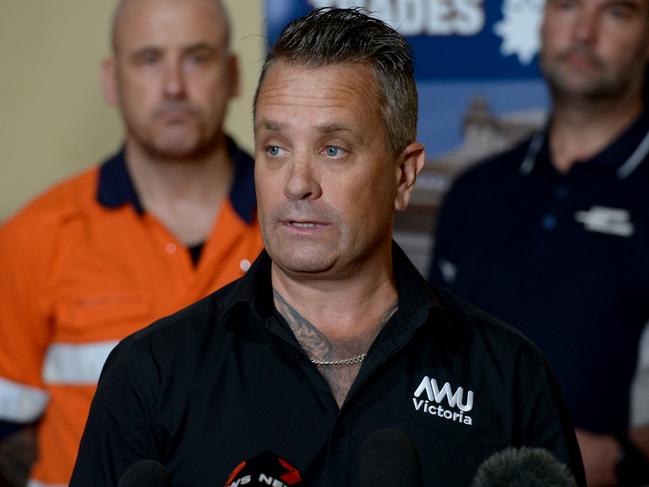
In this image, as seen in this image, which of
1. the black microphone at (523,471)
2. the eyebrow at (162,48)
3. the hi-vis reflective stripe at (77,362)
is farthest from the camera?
the eyebrow at (162,48)

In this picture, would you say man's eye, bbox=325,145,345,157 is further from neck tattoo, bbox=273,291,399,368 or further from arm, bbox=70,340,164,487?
arm, bbox=70,340,164,487

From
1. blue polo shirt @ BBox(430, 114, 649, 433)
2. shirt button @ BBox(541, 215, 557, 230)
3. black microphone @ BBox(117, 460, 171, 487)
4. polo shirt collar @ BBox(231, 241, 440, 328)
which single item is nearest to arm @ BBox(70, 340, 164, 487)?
polo shirt collar @ BBox(231, 241, 440, 328)

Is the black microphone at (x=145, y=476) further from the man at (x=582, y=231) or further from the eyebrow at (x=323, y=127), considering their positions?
the man at (x=582, y=231)

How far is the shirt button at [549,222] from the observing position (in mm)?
2766

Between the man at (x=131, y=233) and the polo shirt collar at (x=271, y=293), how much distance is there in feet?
2.62

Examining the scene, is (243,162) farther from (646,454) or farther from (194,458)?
(194,458)

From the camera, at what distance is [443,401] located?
164cm

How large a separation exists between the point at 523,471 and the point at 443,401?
0.47 metres

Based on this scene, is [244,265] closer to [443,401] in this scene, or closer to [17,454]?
[17,454]

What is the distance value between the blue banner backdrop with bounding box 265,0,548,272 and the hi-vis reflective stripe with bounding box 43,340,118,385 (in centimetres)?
102

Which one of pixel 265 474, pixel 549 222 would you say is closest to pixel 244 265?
pixel 549 222

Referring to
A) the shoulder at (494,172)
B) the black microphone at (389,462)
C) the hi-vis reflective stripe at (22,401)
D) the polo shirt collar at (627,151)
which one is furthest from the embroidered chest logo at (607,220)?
the black microphone at (389,462)

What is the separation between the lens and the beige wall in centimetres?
327

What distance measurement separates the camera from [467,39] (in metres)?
3.11
